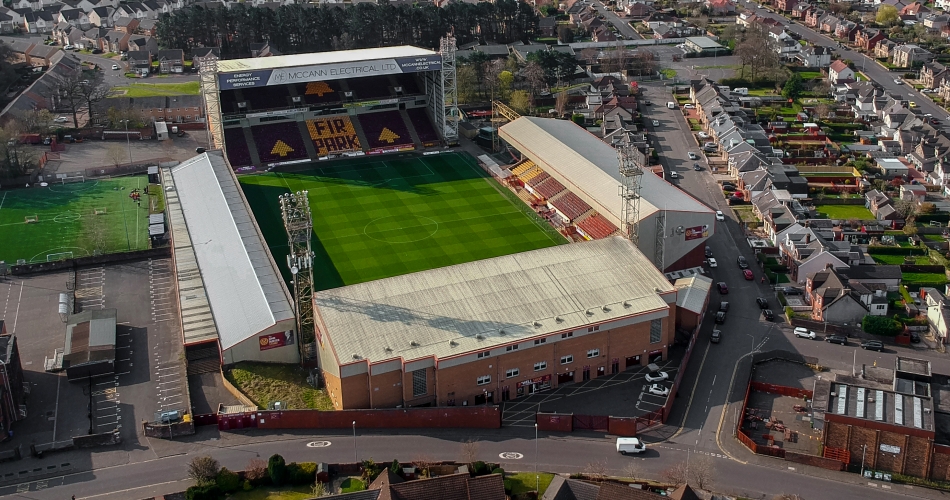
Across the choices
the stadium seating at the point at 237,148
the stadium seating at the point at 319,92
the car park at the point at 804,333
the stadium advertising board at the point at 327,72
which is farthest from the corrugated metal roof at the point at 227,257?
the car park at the point at 804,333

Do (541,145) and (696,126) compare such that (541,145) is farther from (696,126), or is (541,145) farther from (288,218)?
(288,218)

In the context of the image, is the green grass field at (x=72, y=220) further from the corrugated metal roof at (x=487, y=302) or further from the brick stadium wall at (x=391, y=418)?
the brick stadium wall at (x=391, y=418)

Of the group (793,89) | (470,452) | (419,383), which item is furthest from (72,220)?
(793,89)

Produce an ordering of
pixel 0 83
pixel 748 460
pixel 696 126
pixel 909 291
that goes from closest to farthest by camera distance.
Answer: pixel 748 460 → pixel 909 291 → pixel 696 126 → pixel 0 83

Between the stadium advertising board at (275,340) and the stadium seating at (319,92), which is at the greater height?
the stadium seating at (319,92)

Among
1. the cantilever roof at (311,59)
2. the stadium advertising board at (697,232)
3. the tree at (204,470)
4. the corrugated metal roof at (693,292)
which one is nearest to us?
the tree at (204,470)

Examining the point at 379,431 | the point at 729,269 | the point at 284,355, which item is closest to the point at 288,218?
the point at 284,355

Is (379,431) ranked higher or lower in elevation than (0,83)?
lower
